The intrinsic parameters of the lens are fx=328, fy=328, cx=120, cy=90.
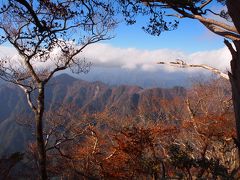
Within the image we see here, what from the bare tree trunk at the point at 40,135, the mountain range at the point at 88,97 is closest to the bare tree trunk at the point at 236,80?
the bare tree trunk at the point at 40,135

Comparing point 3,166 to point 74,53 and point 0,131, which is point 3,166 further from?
point 0,131

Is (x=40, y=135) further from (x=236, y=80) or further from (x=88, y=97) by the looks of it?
(x=88, y=97)

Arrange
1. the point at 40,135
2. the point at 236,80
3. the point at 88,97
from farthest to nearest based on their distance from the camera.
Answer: the point at 88,97 → the point at 40,135 → the point at 236,80

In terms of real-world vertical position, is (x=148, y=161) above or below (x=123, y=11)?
below

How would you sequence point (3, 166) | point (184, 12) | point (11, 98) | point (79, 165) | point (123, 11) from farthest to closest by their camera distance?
point (11, 98)
point (79, 165)
point (3, 166)
point (123, 11)
point (184, 12)

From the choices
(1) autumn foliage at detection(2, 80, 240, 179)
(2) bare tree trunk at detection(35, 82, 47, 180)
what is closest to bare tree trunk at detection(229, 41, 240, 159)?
(1) autumn foliage at detection(2, 80, 240, 179)

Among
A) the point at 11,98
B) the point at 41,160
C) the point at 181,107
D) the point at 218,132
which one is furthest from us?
the point at 11,98

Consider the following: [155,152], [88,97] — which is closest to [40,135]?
[155,152]

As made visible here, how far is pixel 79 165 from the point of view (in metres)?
21.9

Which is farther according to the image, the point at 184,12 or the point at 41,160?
the point at 41,160

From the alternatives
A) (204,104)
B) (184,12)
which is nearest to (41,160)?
(184,12)

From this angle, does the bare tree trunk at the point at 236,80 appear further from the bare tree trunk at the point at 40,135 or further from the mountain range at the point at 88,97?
the mountain range at the point at 88,97

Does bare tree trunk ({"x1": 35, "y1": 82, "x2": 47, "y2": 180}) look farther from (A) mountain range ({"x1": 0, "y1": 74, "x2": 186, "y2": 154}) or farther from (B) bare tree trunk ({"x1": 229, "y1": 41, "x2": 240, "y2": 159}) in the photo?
(A) mountain range ({"x1": 0, "y1": 74, "x2": 186, "y2": 154})

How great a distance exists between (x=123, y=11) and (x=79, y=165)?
51.8ft
